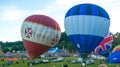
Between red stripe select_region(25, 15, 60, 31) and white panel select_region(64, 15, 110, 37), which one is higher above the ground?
red stripe select_region(25, 15, 60, 31)

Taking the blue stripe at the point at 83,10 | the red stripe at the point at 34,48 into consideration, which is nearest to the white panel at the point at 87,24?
the blue stripe at the point at 83,10

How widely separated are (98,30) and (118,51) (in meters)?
14.7

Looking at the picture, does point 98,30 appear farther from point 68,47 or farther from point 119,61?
point 68,47

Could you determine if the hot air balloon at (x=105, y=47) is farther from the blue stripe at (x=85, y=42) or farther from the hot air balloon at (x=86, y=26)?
the blue stripe at (x=85, y=42)

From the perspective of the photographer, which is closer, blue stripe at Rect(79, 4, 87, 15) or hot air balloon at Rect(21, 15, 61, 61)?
blue stripe at Rect(79, 4, 87, 15)

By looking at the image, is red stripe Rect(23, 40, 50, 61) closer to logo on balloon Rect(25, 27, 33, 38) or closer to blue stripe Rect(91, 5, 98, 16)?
logo on balloon Rect(25, 27, 33, 38)

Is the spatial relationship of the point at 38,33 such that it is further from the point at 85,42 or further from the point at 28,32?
the point at 85,42

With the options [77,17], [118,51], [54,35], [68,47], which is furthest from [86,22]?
[68,47]

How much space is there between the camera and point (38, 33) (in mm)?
37594

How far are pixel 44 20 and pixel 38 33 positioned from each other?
4.80ft

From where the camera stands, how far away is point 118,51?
4850cm

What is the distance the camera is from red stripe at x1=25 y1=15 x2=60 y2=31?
3778cm

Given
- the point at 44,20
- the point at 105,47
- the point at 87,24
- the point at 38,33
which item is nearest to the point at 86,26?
the point at 87,24

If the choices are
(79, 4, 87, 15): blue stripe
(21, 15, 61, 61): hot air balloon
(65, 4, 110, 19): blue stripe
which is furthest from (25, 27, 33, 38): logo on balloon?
(79, 4, 87, 15): blue stripe
